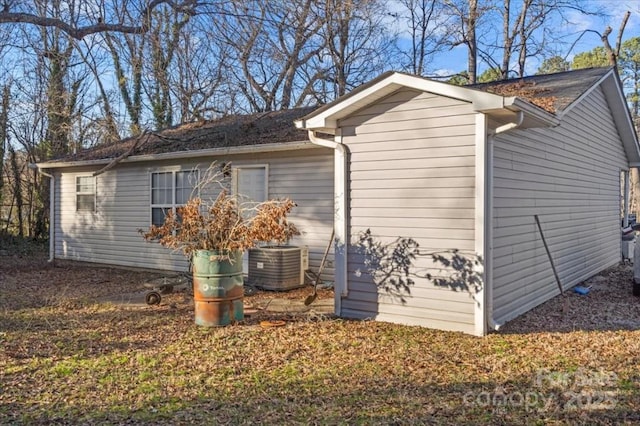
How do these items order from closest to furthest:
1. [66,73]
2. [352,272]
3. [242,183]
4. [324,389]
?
[324,389] → [352,272] → [242,183] → [66,73]

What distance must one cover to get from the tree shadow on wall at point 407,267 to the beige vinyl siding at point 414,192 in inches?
1.1

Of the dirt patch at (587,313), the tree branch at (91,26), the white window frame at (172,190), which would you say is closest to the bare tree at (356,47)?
the tree branch at (91,26)

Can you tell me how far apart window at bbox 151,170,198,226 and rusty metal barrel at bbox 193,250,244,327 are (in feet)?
13.4

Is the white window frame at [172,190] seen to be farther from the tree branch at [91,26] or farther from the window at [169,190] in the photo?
the tree branch at [91,26]

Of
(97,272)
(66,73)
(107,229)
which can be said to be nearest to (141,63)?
(66,73)

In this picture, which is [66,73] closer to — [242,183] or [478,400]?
[242,183]

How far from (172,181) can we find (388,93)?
5.60m

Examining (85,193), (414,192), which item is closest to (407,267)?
(414,192)

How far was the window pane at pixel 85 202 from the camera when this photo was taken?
446 inches

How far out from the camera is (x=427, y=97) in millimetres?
5523

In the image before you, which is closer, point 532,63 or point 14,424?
point 14,424

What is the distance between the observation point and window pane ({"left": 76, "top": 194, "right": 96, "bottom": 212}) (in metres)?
11.3

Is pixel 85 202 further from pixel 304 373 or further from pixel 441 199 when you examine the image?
pixel 304 373

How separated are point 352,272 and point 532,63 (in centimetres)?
1771
